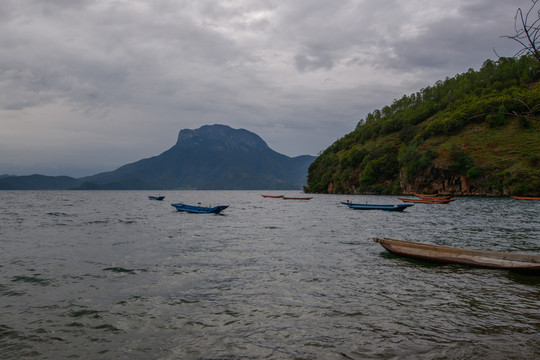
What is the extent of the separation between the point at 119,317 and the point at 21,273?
898 cm

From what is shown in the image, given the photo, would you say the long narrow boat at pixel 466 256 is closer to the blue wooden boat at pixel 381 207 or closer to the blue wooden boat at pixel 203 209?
the blue wooden boat at pixel 203 209

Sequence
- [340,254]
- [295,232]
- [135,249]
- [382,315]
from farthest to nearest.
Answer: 1. [295,232]
2. [135,249]
3. [340,254]
4. [382,315]

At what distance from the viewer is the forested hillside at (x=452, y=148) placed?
303ft

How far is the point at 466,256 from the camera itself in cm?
1538

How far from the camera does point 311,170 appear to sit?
184625 mm

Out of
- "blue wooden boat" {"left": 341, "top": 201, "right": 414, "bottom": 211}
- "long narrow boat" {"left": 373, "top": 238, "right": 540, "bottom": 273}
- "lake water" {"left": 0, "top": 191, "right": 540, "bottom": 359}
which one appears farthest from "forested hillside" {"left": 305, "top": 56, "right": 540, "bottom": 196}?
"lake water" {"left": 0, "top": 191, "right": 540, "bottom": 359}

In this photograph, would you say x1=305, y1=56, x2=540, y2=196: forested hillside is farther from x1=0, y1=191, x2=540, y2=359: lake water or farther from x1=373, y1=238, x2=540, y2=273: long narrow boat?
x1=0, y1=191, x2=540, y2=359: lake water

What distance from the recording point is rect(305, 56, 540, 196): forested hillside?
303 ft

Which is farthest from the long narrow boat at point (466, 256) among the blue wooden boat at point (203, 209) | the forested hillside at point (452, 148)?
the forested hillside at point (452, 148)

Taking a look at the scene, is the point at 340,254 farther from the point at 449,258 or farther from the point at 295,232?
the point at 295,232

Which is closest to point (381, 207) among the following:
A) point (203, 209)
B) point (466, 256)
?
point (203, 209)

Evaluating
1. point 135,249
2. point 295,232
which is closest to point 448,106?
point 295,232

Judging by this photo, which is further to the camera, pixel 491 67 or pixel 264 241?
pixel 491 67

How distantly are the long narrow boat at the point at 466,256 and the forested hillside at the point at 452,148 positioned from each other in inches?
2202
